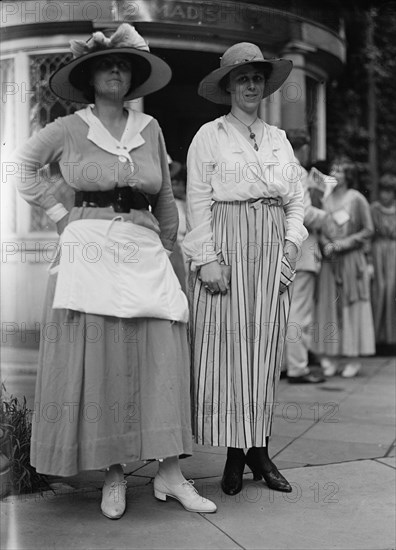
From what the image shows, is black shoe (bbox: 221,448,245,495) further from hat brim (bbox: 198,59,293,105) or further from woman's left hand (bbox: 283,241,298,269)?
hat brim (bbox: 198,59,293,105)

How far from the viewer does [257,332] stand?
3.42 metres

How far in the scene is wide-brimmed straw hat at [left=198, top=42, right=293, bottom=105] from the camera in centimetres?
339

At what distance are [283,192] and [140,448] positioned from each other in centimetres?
120

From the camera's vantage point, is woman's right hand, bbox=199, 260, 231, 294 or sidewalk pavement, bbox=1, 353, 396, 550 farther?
woman's right hand, bbox=199, 260, 231, 294

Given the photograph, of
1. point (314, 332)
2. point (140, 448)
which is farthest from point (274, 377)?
point (314, 332)

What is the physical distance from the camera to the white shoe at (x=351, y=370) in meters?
6.37

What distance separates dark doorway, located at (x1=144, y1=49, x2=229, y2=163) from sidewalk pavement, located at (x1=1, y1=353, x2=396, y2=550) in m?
2.49

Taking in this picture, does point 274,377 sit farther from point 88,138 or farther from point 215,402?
point 88,138

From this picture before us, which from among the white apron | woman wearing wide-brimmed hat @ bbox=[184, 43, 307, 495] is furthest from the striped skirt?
the white apron

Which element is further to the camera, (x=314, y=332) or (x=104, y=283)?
(x=314, y=332)

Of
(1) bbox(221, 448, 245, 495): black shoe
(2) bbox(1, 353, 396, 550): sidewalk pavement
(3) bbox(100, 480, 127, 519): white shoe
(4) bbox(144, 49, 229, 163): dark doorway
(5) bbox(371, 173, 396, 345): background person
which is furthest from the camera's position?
(5) bbox(371, 173, 396, 345): background person

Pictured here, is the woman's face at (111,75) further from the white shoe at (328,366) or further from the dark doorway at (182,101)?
the white shoe at (328,366)

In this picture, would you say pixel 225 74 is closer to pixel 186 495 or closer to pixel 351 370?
pixel 186 495

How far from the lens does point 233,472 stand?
3.55 m
